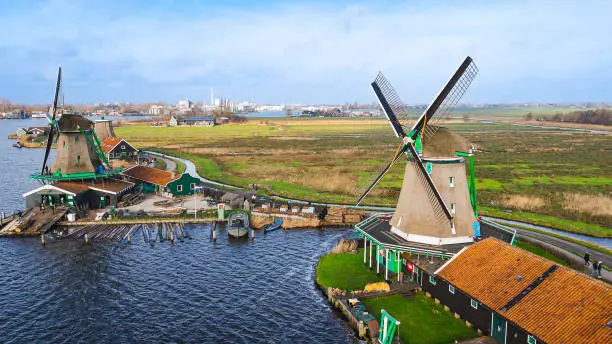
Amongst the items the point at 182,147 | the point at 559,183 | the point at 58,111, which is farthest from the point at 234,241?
the point at 182,147

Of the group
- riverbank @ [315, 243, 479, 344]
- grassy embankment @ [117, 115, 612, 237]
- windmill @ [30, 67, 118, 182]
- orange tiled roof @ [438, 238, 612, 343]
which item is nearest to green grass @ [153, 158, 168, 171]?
grassy embankment @ [117, 115, 612, 237]

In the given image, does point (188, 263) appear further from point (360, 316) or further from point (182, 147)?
point (182, 147)

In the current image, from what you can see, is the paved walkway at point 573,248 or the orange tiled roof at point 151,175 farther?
the orange tiled roof at point 151,175

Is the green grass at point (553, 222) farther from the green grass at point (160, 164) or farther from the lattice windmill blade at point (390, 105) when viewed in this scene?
the green grass at point (160, 164)

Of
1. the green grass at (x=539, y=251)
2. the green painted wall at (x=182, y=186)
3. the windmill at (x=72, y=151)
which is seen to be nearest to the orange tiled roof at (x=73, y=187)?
the windmill at (x=72, y=151)

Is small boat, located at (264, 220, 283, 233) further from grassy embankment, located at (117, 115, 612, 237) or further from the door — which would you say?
the door

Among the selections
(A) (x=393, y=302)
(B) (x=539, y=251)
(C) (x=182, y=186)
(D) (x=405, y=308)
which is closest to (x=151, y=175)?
(C) (x=182, y=186)

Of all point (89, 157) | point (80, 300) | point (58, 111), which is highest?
point (58, 111)
